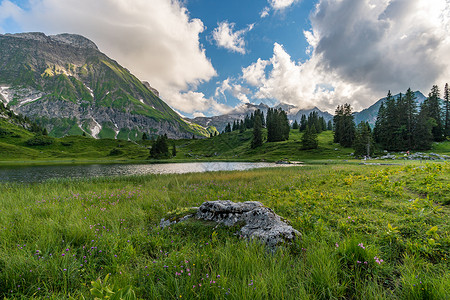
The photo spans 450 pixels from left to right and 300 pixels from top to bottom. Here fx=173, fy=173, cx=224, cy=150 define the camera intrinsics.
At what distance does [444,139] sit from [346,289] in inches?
4098

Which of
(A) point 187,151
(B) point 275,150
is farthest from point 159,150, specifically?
(B) point 275,150

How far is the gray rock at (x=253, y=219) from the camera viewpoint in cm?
489

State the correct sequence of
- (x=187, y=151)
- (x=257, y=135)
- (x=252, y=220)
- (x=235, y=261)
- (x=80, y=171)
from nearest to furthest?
(x=235, y=261)
(x=252, y=220)
(x=80, y=171)
(x=257, y=135)
(x=187, y=151)

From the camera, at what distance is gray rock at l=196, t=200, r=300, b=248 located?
489 centimetres

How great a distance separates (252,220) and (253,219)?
49mm

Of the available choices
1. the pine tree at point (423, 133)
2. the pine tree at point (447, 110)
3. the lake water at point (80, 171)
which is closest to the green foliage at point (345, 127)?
the pine tree at point (423, 133)

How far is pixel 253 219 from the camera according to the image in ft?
19.8

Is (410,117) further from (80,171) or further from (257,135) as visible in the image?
(80,171)

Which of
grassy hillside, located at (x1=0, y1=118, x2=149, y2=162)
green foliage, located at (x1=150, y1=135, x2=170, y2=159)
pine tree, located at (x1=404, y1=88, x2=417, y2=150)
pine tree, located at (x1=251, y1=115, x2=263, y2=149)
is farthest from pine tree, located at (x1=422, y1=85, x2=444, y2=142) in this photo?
grassy hillside, located at (x1=0, y1=118, x2=149, y2=162)

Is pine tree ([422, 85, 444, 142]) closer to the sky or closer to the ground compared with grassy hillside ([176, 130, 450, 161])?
closer to the sky

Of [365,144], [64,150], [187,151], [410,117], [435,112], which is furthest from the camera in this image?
[187,151]

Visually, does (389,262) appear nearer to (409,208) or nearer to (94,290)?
(409,208)

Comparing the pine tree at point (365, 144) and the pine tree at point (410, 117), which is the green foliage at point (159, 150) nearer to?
the pine tree at point (365, 144)

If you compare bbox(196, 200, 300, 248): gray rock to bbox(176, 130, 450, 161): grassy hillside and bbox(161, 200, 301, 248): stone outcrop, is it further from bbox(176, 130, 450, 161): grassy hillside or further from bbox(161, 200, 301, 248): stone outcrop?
bbox(176, 130, 450, 161): grassy hillside
